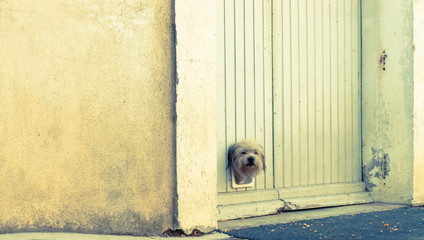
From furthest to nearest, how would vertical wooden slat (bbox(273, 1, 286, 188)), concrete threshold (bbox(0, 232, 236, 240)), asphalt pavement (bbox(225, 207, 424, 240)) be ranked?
vertical wooden slat (bbox(273, 1, 286, 188)) → asphalt pavement (bbox(225, 207, 424, 240)) → concrete threshold (bbox(0, 232, 236, 240))

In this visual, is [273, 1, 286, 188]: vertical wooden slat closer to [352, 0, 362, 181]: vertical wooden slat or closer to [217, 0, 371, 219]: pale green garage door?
[217, 0, 371, 219]: pale green garage door

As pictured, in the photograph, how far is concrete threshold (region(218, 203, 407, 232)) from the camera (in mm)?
4664

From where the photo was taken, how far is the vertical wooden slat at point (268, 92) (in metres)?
5.29

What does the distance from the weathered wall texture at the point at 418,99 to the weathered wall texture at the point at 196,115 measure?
108 inches

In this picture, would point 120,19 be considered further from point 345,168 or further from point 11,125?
point 345,168

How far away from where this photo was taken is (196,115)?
415cm

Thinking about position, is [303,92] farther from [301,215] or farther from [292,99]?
[301,215]

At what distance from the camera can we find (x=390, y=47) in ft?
19.5

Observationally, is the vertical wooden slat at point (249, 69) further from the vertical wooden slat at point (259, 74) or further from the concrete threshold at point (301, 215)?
the concrete threshold at point (301, 215)

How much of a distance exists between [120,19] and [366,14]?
335 centimetres

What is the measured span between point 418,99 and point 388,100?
322mm

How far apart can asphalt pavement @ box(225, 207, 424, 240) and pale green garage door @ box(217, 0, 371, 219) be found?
524 millimetres

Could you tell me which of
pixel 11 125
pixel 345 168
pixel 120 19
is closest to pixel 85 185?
pixel 11 125

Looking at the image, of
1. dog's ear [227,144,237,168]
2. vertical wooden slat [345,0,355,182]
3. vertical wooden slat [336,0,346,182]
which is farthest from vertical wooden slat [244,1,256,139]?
vertical wooden slat [345,0,355,182]
